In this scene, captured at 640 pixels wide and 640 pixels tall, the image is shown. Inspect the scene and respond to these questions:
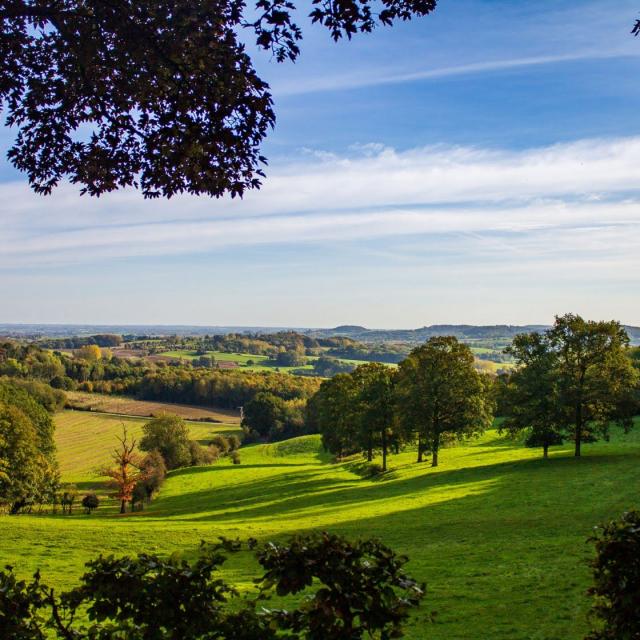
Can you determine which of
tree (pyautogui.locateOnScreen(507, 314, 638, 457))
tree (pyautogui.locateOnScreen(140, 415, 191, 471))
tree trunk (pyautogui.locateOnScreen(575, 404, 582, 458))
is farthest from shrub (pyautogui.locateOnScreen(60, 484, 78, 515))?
tree trunk (pyautogui.locateOnScreen(575, 404, 582, 458))

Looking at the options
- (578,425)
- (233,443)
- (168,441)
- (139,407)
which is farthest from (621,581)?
(139,407)

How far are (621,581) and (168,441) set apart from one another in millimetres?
75706

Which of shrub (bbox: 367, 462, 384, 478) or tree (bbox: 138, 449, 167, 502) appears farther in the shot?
tree (bbox: 138, 449, 167, 502)

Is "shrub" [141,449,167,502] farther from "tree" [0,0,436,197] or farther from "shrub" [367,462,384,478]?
"tree" [0,0,436,197]

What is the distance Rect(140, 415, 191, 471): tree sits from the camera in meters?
75.6

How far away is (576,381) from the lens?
4244cm

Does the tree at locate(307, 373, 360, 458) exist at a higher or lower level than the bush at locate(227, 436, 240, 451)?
higher

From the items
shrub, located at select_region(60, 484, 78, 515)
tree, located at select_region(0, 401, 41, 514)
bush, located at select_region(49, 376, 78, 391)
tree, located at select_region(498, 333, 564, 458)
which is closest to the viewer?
tree, located at select_region(498, 333, 564, 458)

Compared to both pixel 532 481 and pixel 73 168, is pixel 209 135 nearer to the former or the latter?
pixel 73 168

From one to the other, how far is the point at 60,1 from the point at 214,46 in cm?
187

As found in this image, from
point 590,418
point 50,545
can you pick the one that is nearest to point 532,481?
point 590,418

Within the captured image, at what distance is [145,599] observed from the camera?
15.9 ft

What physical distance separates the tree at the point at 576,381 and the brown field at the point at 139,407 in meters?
85.8

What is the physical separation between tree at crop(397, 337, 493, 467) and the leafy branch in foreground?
43315 millimetres
